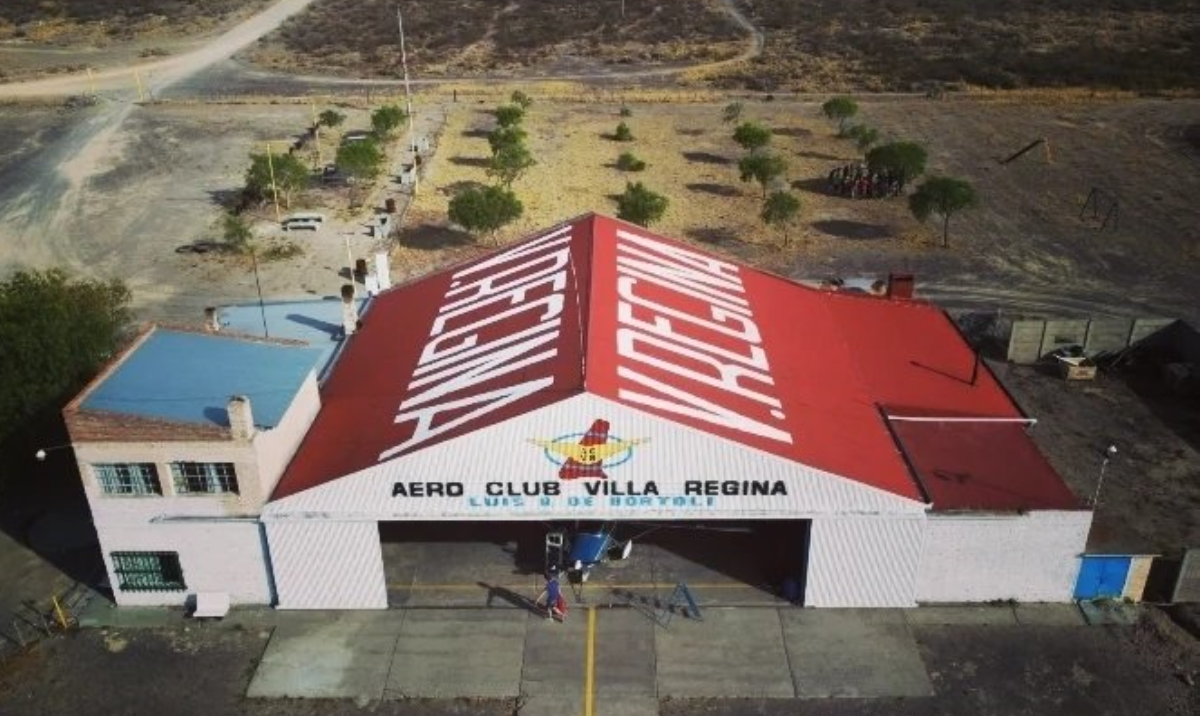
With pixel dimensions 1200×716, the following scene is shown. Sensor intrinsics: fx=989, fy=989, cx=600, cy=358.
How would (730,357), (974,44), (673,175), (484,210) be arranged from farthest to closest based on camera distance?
1. (974,44)
2. (673,175)
3. (484,210)
4. (730,357)

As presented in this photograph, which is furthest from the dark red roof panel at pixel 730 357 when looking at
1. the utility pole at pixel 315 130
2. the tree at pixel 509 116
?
the utility pole at pixel 315 130

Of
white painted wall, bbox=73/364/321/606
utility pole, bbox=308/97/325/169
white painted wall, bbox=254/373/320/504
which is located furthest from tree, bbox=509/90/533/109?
white painted wall, bbox=73/364/321/606

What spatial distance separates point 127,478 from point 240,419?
412 centimetres

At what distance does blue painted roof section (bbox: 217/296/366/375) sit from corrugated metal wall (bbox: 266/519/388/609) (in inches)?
413

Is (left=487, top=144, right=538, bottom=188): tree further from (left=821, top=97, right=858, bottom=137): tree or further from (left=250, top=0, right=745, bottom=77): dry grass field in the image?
(left=250, top=0, right=745, bottom=77): dry grass field

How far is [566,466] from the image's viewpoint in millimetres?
27812

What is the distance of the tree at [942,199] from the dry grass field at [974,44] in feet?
132

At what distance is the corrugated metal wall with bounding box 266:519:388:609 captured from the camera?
28.4 metres

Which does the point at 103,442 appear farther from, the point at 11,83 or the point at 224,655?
the point at 11,83

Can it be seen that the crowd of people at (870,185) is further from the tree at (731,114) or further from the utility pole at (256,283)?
the utility pole at (256,283)

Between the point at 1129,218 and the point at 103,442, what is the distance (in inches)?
2315

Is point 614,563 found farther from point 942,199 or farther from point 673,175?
point 673,175

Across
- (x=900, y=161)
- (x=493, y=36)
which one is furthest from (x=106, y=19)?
(x=900, y=161)

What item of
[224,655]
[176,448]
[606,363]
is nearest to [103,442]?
[176,448]
